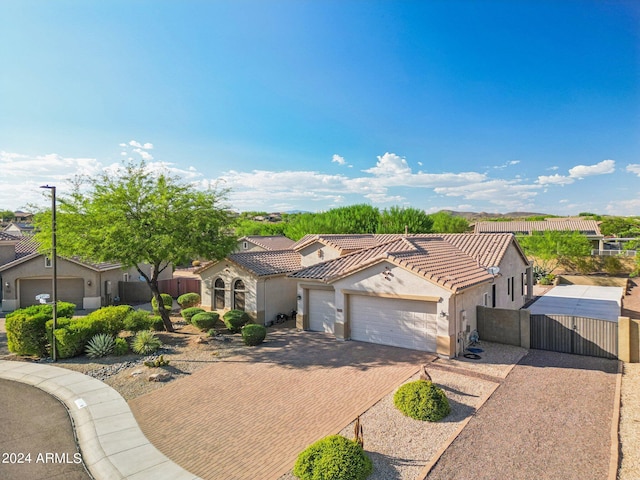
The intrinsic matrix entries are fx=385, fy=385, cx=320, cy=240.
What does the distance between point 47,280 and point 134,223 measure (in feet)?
48.0

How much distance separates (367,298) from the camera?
17.9 meters

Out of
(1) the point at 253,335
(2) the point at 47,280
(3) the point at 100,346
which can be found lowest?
(3) the point at 100,346

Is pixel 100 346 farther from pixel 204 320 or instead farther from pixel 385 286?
pixel 385 286

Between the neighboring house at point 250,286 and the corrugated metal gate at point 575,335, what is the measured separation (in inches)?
480

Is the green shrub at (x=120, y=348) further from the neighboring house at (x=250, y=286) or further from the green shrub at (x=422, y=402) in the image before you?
the green shrub at (x=422, y=402)

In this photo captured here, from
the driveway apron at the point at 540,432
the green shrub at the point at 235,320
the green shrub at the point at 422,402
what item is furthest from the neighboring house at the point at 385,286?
the green shrub at the point at 422,402

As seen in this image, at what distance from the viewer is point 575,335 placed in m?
16.1

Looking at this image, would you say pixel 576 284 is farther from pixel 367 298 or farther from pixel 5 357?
pixel 5 357

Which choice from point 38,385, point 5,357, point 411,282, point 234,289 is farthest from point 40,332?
point 411,282

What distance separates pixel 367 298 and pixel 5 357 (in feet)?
52.5

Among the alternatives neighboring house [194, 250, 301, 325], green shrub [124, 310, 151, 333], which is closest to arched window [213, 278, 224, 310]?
neighboring house [194, 250, 301, 325]

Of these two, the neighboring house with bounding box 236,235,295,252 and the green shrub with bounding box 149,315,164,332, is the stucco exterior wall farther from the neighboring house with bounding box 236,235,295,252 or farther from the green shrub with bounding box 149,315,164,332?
the neighboring house with bounding box 236,235,295,252

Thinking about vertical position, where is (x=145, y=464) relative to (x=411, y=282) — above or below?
below

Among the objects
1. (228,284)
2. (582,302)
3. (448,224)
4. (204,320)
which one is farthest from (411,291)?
(448,224)
